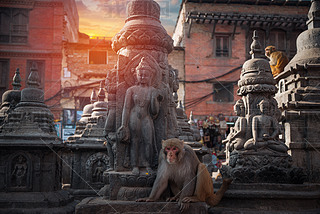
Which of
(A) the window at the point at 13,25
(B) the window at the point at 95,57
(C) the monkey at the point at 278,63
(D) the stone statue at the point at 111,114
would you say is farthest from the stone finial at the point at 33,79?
(A) the window at the point at 13,25

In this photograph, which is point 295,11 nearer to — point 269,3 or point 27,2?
point 269,3

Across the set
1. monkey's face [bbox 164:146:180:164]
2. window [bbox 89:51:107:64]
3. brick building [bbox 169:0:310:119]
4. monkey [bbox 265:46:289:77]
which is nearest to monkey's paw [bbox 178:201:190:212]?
monkey's face [bbox 164:146:180:164]

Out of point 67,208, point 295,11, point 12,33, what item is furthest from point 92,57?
point 67,208

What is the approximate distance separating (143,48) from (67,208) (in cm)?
383

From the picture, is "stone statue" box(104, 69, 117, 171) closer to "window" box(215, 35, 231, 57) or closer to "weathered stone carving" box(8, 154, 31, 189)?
"weathered stone carving" box(8, 154, 31, 189)

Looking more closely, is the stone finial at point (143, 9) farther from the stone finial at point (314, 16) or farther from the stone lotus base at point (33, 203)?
the stone finial at point (314, 16)

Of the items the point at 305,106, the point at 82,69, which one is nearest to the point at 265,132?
the point at 305,106

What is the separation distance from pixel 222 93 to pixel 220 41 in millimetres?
4067

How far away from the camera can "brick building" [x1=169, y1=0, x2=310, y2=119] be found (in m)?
24.3

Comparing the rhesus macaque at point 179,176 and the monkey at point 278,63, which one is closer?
the rhesus macaque at point 179,176

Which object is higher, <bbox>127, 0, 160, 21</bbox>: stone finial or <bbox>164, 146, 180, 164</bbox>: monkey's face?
<bbox>127, 0, 160, 21</bbox>: stone finial

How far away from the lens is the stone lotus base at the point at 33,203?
6.78 m

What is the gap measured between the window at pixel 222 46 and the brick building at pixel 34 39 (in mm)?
11413

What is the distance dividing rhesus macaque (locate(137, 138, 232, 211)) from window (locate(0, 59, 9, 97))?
71.5 ft
